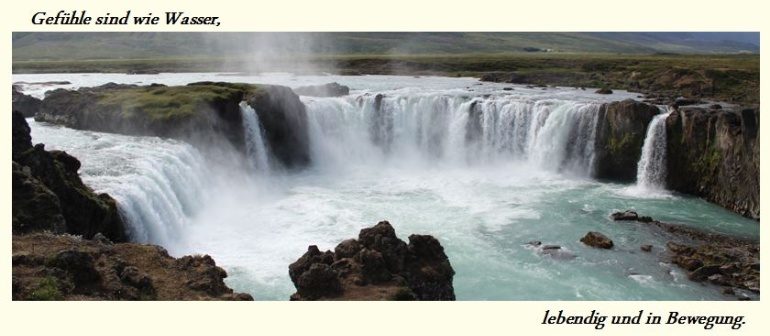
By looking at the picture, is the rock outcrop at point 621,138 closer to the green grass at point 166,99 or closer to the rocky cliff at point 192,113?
the rocky cliff at point 192,113

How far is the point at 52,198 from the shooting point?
18.7 meters

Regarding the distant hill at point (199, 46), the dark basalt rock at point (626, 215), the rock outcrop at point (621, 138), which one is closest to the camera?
the dark basalt rock at point (626, 215)

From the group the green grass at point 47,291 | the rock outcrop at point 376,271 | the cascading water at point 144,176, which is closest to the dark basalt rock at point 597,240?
the rock outcrop at point 376,271

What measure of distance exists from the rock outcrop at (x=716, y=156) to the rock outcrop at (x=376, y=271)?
23642 millimetres

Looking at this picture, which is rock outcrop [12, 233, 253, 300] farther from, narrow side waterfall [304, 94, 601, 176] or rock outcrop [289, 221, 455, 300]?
narrow side waterfall [304, 94, 601, 176]

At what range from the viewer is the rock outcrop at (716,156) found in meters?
33.2

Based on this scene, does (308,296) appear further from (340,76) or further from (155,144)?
(340,76)

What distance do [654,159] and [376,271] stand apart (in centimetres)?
2915

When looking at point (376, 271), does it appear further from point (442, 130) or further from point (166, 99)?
point (442, 130)

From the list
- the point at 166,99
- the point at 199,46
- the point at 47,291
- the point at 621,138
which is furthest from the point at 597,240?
the point at 199,46

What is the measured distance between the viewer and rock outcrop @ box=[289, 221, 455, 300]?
1480 cm

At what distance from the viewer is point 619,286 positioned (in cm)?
2312

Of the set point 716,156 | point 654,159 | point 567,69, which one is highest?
point 567,69

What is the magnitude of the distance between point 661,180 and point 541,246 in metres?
15.7
